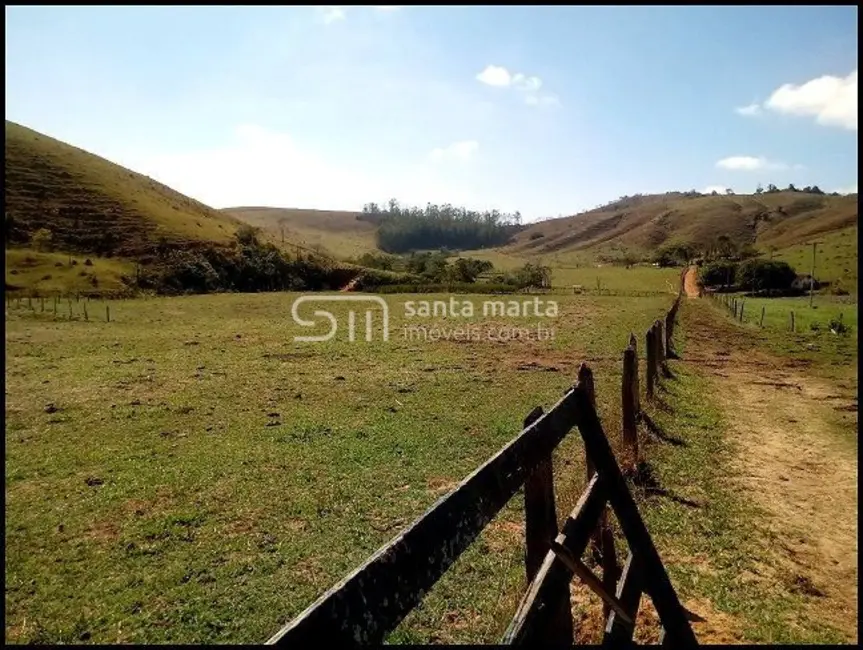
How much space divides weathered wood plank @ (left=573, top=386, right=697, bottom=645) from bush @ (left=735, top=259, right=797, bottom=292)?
71235mm

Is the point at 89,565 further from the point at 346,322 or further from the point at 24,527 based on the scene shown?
the point at 346,322

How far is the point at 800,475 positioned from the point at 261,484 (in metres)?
10.2

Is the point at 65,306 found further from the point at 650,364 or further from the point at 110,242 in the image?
the point at 650,364

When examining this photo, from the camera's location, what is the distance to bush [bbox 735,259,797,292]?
66.0 m

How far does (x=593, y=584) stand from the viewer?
10.8 ft

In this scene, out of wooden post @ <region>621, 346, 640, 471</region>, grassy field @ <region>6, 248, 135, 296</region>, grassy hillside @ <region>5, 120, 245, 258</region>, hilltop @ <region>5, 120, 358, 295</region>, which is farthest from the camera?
grassy hillside @ <region>5, 120, 245, 258</region>

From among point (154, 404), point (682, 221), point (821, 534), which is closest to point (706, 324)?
point (821, 534)

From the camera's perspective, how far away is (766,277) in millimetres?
66125

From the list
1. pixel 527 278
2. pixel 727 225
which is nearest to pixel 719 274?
pixel 527 278

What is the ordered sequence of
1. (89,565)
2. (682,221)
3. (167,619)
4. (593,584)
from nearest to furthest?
(593,584) → (167,619) → (89,565) → (682,221)

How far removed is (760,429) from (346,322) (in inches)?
1035

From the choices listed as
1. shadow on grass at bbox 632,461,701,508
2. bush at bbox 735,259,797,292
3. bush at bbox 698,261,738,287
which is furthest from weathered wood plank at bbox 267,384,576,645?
bush at bbox 698,261,738,287

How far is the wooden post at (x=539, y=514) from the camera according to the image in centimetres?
349

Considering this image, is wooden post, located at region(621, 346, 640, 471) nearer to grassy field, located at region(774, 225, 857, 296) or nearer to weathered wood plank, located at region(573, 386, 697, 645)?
weathered wood plank, located at region(573, 386, 697, 645)
